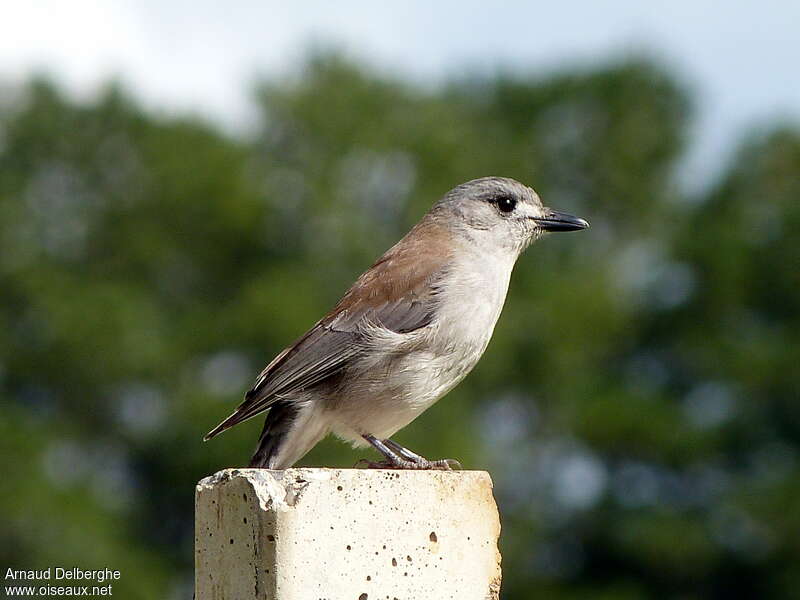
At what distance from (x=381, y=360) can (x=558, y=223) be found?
1.72 meters

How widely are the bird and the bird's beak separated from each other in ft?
2.21

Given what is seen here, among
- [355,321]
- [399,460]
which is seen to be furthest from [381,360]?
[399,460]

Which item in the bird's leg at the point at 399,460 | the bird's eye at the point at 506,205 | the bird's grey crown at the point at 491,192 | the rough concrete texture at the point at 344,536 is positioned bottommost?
the rough concrete texture at the point at 344,536

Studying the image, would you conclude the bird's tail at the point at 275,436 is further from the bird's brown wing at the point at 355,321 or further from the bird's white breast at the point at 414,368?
the bird's white breast at the point at 414,368

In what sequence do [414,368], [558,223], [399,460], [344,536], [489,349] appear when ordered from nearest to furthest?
1. [344,536]
2. [399,460]
3. [414,368]
4. [558,223]
5. [489,349]

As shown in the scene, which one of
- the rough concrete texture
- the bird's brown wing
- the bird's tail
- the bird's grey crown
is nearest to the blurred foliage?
the bird's grey crown

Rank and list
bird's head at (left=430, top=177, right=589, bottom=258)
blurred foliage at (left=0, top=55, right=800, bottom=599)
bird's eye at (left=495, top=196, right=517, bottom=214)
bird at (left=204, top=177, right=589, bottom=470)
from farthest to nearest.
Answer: blurred foliage at (left=0, top=55, right=800, bottom=599) < bird's eye at (left=495, top=196, right=517, bottom=214) < bird's head at (left=430, top=177, right=589, bottom=258) < bird at (left=204, top=177, right=589, bottom=470)

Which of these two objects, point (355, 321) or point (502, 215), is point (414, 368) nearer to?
point (355, 321)

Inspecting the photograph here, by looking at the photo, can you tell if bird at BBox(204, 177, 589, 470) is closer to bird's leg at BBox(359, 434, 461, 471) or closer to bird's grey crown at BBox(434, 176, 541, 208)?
bird's leg at BBox(359, 434, 461, 471)

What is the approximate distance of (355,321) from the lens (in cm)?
681

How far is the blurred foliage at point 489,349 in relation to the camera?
30875 millimetres

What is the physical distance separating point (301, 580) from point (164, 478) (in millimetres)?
27747

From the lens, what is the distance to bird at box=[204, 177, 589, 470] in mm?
6469

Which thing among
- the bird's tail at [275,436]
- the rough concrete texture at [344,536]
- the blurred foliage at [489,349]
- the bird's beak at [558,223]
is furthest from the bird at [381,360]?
the blurred foliage at [489,349]
